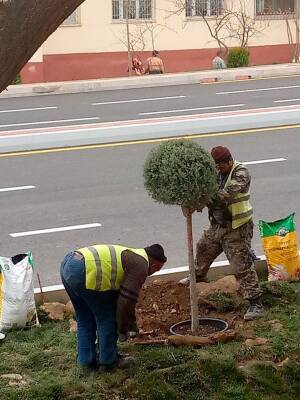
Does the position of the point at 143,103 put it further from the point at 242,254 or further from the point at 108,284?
the point at 108,284

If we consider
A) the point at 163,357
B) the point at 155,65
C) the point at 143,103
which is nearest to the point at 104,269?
the point at 163,357

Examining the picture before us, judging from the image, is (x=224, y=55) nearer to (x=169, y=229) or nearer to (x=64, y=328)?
(x=169, y=229)

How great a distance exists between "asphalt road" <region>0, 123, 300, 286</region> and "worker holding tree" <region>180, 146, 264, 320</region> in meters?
1.84

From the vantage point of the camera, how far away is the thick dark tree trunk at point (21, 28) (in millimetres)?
4223

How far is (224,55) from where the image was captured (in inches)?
1385

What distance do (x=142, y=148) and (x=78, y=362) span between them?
10.3 metres

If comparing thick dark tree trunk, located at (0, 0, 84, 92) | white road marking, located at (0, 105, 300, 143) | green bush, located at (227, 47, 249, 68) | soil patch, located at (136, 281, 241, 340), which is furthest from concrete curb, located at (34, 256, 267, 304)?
green bush, located at (227, 47, 249, 68)

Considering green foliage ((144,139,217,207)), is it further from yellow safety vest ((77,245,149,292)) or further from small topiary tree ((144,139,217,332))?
yellow safety vest ((77,245,149,292))

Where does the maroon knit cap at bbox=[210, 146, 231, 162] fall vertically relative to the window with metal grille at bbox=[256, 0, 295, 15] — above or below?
below

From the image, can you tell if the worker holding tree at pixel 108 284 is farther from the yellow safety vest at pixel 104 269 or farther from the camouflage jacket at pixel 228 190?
the camouflage jacket at pixel 228 190

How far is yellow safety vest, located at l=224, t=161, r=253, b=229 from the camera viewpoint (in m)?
7.26

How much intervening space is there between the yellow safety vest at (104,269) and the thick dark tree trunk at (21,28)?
1.88 meters

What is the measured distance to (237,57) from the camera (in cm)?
3372

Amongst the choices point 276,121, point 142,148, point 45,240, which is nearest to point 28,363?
point 45,240
